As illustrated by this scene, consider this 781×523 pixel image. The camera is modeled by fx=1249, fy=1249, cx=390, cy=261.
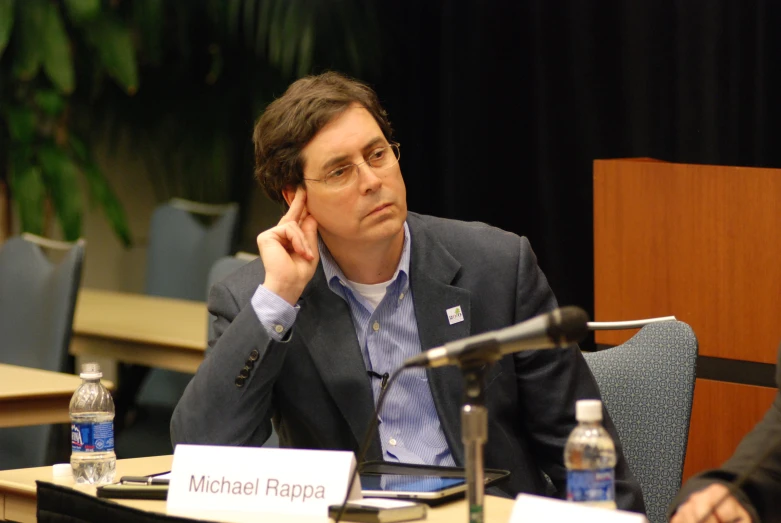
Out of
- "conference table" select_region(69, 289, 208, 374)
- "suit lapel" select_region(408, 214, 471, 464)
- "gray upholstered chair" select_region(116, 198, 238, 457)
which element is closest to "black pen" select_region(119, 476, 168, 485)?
"suit lapel" select_region(408, 214, 471, 464)

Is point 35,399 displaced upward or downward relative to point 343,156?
downward

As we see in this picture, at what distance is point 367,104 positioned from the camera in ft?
8.79

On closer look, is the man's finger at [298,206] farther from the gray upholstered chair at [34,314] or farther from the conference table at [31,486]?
the gray upholstered chair at [34,314]

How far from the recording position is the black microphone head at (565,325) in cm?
151

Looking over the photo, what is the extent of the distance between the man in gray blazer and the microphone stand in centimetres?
89

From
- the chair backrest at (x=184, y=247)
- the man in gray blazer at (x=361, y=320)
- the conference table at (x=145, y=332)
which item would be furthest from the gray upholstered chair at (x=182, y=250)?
the man in gray blazer at (x=361, y=320)

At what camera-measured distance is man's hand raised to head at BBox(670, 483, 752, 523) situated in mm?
1796

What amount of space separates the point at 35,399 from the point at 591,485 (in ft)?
7.05

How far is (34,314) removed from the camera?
4.14 meters

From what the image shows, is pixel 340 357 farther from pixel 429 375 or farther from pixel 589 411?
pixel 589 411

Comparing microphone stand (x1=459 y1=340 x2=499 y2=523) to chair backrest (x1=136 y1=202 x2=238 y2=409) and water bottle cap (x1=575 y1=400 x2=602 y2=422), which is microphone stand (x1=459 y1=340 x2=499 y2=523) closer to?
water bottle cap (x1=575 y1=400 x2=602 y2=422)

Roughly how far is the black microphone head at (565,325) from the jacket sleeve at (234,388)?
3.44 ft

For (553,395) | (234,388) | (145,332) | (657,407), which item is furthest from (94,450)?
(145,332)

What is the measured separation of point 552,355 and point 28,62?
3778mm
